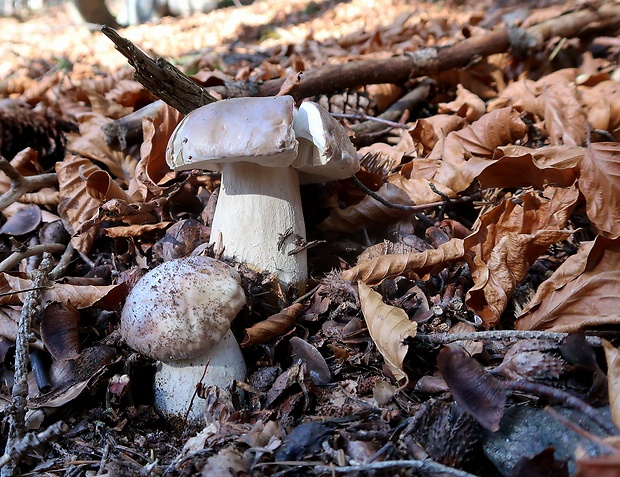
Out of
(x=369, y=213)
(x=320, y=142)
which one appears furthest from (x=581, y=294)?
(x=320, y=142)

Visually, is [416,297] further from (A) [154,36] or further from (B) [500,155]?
(A) [154,36]

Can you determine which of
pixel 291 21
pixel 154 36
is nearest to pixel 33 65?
pixel 154 36

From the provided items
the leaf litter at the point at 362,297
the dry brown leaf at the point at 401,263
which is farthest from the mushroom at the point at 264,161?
the dry brown leaf at the point at 401,263

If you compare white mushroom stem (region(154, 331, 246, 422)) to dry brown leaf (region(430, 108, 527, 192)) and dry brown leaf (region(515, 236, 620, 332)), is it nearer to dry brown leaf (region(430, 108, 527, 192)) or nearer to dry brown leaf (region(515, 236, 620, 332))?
dry brown leaf (region(515, 236, 620, 332))

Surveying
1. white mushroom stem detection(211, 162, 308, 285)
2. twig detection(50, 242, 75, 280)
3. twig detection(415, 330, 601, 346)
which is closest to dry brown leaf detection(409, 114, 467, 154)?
white mushroom stem detection(211, 162, 308, 285)

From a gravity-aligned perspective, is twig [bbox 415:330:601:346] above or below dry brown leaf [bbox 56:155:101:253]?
below

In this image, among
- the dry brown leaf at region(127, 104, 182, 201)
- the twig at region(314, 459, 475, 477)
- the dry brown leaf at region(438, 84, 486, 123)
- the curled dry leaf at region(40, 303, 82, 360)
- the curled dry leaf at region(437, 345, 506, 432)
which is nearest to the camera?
the twig at region(314, 459, 475, 477)

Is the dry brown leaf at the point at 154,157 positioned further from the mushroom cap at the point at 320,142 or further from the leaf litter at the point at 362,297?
the mushroom cap at the point at 320,142
